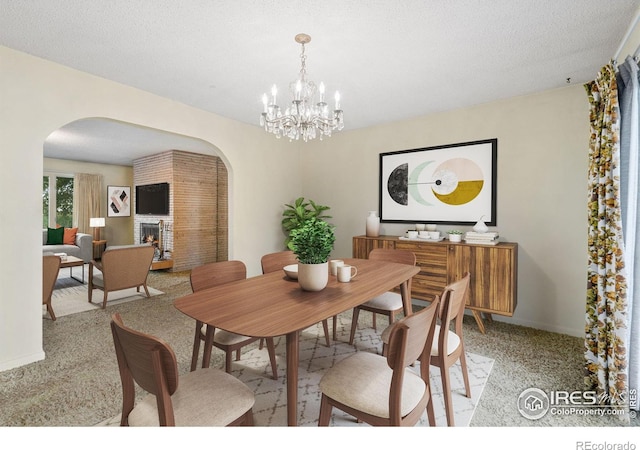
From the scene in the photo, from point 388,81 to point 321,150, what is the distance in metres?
2.10

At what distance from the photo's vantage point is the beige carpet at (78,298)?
12.7 ft

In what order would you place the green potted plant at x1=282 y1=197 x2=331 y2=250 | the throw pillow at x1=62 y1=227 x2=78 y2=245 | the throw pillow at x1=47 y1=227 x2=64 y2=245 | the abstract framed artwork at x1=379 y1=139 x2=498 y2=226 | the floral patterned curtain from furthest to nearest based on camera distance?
the throw pillow at x1=62 y1=227 x2=78 y2=245 < the throw pillow at x1=47 y1=227 x2=64 y2=245 < the green potted plant at x1=282 y1=197 x2=331 y2=250 < the abstract framed artwork at x1=379 y1=139 x2=498 y2=226 < the floral patterned curtain

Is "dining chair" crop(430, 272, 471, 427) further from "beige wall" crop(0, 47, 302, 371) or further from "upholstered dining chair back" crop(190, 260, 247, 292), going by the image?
"beige wall" crop(0, 47, 302, 371)

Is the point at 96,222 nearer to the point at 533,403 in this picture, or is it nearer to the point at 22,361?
the point at 22,361

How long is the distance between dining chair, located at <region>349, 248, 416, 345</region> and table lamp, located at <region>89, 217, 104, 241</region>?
725 centimetres

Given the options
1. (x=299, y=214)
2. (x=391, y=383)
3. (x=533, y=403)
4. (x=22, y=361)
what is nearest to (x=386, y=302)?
(x=533, y=403)

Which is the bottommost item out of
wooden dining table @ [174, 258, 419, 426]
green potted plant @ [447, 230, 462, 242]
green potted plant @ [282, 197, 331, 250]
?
wooden dining table @ [174, 258, 419, 426]

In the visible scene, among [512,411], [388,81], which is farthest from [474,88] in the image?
[512,411]

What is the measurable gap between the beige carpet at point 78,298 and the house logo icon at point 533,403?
14.9ft

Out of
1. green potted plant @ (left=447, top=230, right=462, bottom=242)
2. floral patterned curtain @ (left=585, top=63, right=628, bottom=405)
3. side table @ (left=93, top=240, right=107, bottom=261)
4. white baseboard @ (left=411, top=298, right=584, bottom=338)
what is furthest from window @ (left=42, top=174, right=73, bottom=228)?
floral patterned curtain @ (left=585, top=63, right=628, bottom=405)

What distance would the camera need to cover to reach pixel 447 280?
10.9 ft

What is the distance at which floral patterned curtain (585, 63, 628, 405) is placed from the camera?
182 centimetres

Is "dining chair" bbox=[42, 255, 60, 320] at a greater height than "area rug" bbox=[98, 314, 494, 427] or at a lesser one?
greater

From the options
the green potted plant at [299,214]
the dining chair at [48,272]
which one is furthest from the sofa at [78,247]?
the green potted plant at [299,214]
